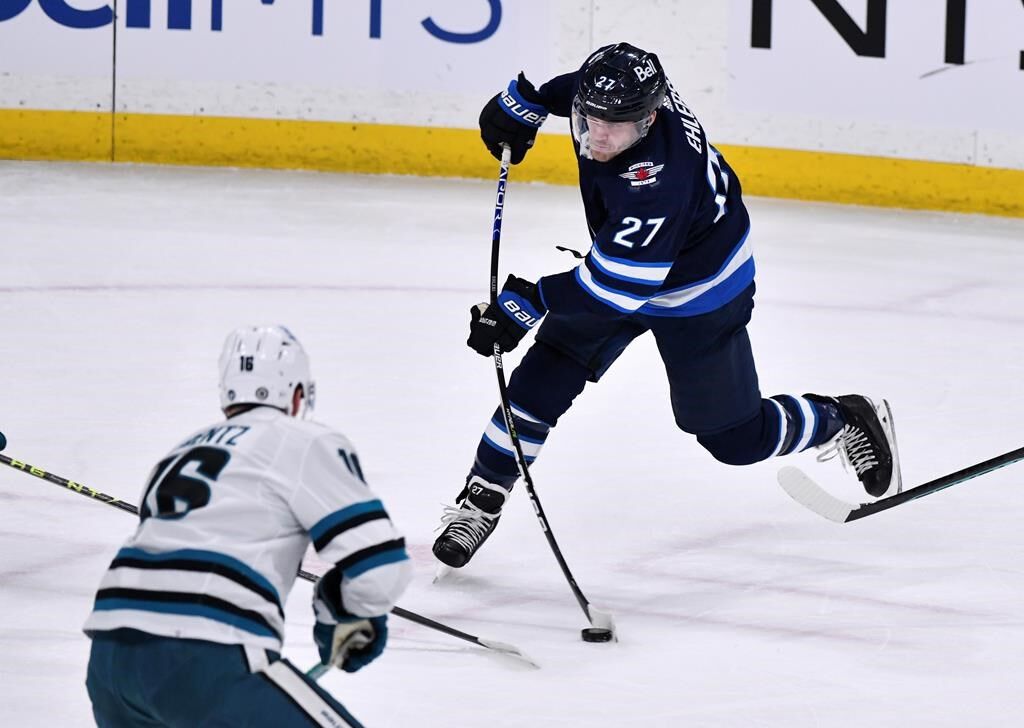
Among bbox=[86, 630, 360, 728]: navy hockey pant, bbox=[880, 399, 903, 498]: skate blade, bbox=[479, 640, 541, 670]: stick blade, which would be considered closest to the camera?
bbox=[86, 630, 360, 728]: navy hockey pant

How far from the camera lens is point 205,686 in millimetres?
2039

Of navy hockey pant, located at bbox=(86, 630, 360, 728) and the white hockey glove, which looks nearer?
navy hockey pant, located at bbox=(86, 630, 360, 728)

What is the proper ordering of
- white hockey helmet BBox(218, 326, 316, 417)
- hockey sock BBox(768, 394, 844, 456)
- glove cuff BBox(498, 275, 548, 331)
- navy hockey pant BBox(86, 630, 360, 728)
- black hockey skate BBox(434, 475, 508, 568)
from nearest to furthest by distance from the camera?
navy hockey pant BBox(86, 630, 360, 728) → white hockey helmet BBox(218, 326, 316, 417) → glove cuff BBox(498, 275, 548, 331) → black hockey skate BBox(434, 475, 508, 568) → hockey sock BBox(768, 394, 844, 456)

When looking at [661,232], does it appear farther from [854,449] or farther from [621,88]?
[854,449]

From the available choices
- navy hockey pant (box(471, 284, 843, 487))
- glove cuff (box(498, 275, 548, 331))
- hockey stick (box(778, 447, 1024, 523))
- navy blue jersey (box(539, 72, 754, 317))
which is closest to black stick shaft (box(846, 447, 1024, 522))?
hockey stick (box(778, 447, 1024, 523))

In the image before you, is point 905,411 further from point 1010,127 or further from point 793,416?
point 1010,127

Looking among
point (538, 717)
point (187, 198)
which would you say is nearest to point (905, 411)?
point (538, 717)

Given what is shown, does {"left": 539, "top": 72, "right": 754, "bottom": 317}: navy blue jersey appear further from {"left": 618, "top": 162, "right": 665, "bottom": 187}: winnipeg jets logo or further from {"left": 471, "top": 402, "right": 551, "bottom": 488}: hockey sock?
{"left": 471, "top": 402, "right": 551, "bottom": 488}: hockey sock

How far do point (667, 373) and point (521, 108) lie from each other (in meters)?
0.69

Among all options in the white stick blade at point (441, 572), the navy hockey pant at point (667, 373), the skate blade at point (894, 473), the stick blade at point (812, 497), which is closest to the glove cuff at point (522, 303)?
the navy hockey pant at point (667, 373)

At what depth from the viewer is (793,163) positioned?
7629mm

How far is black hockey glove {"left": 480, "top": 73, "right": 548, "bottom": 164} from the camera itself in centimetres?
390

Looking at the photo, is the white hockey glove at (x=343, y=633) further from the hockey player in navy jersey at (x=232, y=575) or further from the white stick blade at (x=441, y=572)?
the white stick blade at (x=441, y=572)

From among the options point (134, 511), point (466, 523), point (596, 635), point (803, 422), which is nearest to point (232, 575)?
point (134, 511)
